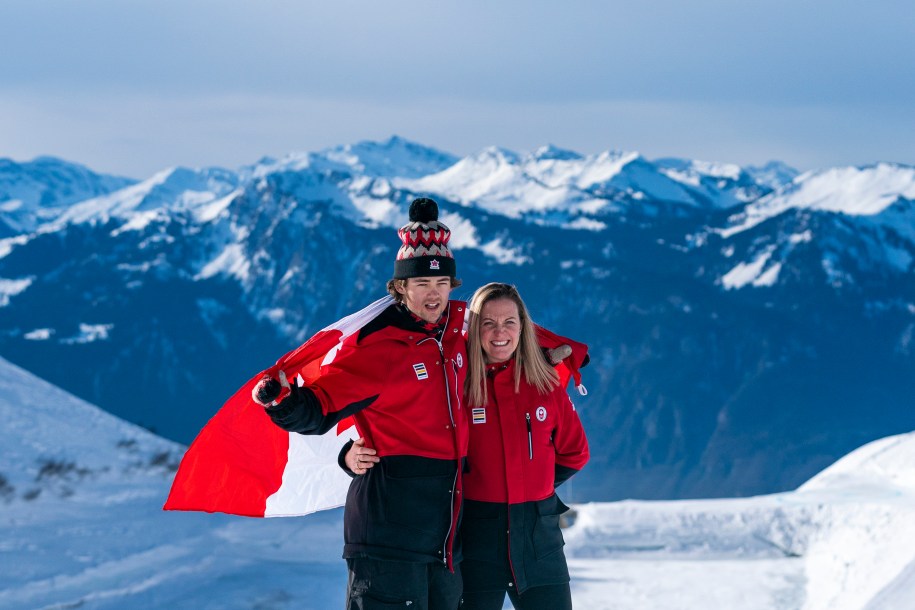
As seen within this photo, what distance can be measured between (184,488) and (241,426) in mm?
379

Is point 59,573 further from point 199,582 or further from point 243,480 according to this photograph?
point 243,480

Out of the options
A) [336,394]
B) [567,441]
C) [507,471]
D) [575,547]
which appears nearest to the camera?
[336,394]

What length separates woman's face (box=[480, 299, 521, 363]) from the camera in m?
4.26

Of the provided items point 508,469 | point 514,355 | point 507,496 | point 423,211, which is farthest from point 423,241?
point 507,496

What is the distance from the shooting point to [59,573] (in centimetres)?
1035

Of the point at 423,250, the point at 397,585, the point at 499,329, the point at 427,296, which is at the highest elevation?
the point at 423,250

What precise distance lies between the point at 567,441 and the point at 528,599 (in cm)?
72

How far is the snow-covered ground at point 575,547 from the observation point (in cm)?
906

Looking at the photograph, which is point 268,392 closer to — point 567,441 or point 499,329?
point 499,329

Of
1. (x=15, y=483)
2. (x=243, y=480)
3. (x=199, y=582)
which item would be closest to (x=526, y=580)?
(x=243, y=480)

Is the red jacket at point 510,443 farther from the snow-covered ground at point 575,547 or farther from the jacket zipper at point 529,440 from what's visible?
the snow-covered ground at point 575,547

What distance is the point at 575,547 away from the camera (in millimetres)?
11227

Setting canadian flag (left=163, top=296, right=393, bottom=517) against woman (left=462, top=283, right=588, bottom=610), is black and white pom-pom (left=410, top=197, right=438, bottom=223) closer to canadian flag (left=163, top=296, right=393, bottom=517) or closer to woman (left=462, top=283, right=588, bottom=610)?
woman (left=462, top=283, right=588, bottom=610)

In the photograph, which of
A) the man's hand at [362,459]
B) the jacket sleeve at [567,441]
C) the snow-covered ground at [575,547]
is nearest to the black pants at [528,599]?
the jacket sleeve at [567,441]
